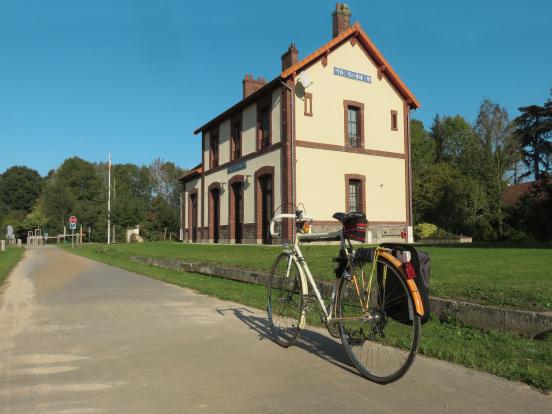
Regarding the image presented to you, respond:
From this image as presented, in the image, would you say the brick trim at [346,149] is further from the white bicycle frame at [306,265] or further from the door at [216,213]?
the white bicycle frame at [306,265]

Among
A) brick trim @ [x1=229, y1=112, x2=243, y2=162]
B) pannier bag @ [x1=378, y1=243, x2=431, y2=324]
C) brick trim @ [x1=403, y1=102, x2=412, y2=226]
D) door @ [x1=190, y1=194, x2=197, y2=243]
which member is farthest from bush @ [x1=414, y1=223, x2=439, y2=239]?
pannier bag @ [x1=378, y1=243, x2=431, y2=324]

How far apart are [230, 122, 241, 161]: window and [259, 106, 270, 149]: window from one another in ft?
9.88

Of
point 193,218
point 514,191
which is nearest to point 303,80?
point 193,218

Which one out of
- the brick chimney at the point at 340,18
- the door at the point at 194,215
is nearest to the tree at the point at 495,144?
the brick chimney at the point at 340,18

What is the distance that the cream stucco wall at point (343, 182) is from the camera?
23.1m

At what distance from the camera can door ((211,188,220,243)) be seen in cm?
3109

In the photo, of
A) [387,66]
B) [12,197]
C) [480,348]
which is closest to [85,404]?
[480,348]

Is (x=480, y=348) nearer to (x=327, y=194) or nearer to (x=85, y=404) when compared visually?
(x=85, y=404)

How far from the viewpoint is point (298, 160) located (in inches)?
899

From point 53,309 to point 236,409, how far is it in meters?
5.28

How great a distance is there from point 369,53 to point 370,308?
79.8 feet

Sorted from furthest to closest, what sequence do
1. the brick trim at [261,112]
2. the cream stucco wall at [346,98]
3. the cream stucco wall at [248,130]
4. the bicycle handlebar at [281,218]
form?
the brick trim at [261,112]
the cream stucco wall at [248,130]
the cream stucco wall at [346,98]
the bicycle handlebar at [281,218]

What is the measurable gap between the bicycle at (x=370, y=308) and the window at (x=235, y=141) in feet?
79.9

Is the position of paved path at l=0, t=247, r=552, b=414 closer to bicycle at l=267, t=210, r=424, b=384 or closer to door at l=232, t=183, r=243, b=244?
bicycle at l=267, t=210, r=424, b=384
